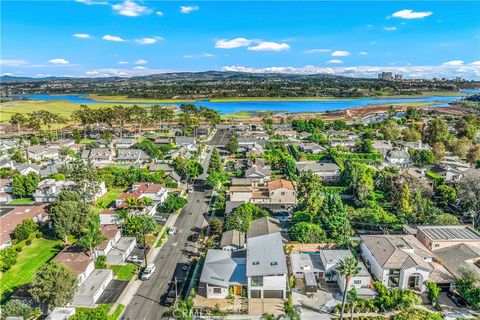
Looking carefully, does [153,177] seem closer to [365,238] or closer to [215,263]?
[215,263]

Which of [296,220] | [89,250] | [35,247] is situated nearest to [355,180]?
[296,220]

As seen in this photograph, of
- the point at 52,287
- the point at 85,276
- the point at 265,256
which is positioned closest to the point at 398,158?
the point at 265,256

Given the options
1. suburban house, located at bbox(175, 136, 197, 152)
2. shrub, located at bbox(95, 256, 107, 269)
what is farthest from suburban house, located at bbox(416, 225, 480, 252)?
suburban house, located at bbox(175, 136, 197, 152)

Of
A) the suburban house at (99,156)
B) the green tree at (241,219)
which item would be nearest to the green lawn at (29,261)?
the green tree at (241,219)

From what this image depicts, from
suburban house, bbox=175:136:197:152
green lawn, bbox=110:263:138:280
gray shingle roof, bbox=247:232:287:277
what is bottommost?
green lawn, bbox=110:263:138:280

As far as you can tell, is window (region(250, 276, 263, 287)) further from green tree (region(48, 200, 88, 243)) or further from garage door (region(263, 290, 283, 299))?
green tree (region(48, 200, 88, 243))

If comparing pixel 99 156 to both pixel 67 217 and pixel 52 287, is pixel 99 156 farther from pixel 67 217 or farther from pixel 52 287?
pixel 52 287
